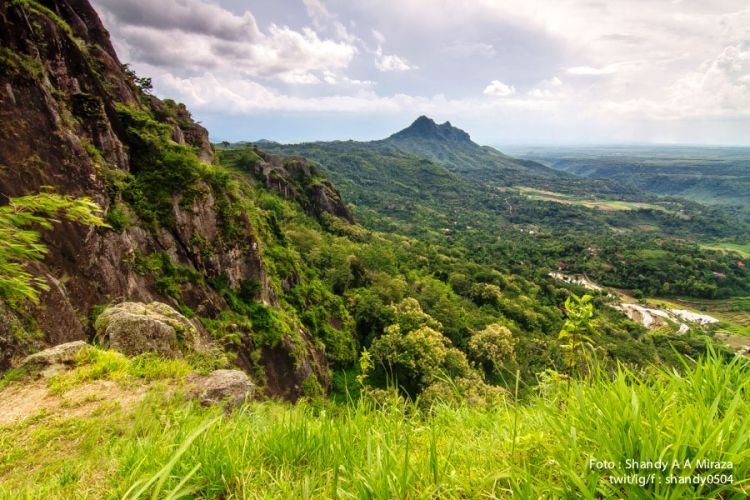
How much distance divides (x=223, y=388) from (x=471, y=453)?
15.9 ft

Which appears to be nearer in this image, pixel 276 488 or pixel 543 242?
pixel 276 488

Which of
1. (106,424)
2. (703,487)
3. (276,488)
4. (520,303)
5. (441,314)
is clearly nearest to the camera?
(703,487)

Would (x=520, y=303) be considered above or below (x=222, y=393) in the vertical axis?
below

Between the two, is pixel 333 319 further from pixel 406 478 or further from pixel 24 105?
pixel 406 478

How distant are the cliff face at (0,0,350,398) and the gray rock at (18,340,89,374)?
2.02 metres

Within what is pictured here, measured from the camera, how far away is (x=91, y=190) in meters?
16.6

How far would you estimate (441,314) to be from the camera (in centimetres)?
5244

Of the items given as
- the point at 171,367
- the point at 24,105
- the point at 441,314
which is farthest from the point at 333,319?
the point at 171,367

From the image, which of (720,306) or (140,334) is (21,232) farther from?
(720,306)

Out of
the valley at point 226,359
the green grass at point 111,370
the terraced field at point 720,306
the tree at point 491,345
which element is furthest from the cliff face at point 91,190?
the terraced field at point 720,306

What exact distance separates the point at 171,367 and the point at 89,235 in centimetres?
1245

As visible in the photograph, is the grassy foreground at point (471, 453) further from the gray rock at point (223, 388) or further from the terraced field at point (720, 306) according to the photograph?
the terraced field at point (720, 306)

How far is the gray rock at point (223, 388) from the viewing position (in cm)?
550

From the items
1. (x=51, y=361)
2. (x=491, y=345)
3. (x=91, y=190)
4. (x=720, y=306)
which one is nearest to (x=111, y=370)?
(x=51, y=361)
